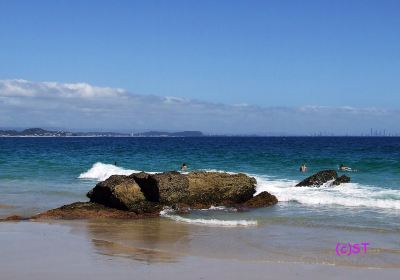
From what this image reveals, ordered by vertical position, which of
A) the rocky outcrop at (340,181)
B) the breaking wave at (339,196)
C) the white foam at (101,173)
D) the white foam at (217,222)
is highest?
the rocky outcrop at (340,181)

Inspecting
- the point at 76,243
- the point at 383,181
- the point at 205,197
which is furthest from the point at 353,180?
the point at 76,243

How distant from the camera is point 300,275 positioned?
32.8 ft

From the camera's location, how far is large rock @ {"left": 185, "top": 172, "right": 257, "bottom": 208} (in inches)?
789

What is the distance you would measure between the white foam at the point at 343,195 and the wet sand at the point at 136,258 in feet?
26.9

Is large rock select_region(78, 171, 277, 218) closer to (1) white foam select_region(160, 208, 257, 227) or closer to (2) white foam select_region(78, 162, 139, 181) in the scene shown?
(1) white foam select_region(160, 208, 257, 227)

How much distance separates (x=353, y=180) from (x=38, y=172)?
69.8 ft

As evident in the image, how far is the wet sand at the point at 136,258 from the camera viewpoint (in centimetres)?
991

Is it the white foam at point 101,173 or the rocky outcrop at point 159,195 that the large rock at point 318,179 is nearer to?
the rocky outcrop at point 159,195

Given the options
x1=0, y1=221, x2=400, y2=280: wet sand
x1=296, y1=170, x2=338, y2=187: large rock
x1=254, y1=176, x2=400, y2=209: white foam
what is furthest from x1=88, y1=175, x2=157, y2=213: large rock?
x1=296, y1=170, x2=338, y2=187: large rock

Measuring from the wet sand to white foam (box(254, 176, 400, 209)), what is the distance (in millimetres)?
8194

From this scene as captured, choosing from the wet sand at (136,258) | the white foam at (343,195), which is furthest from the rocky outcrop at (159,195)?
Result: the wet sand at (136,258)

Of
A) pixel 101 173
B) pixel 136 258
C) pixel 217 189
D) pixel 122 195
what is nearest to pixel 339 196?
pixel 217 189

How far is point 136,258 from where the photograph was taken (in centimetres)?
1120

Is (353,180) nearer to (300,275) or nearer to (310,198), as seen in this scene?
(310,198)
